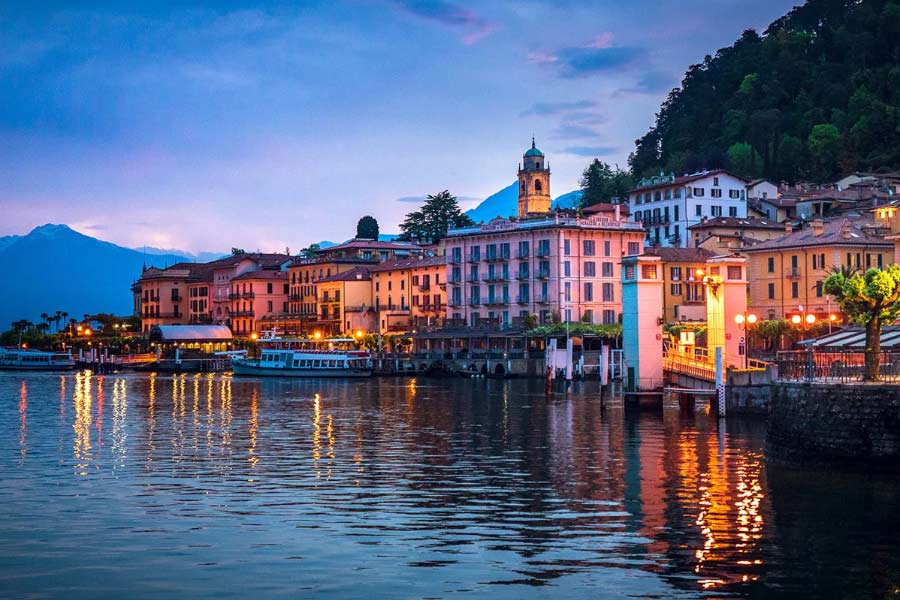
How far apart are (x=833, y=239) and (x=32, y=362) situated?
101m

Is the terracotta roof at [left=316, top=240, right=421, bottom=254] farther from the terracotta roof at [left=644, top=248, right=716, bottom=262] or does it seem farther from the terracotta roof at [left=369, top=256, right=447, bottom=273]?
the terracotta roof at [left=644, top=248, right=716, bottom=262]

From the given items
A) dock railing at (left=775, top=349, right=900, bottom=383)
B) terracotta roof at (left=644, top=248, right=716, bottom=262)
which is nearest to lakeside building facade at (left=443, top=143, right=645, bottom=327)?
terracotta roof at (left=644, top=248, right=716, bottom=262)

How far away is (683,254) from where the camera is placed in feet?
401

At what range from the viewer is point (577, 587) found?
21391 mm

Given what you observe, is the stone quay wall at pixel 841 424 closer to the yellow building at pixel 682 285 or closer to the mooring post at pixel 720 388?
the mooring post at pixel 720 388

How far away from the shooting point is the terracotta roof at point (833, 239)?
4063 inches

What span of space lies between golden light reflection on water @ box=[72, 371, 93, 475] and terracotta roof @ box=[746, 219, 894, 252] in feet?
190

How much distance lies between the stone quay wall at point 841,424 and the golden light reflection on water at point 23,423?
24.2m

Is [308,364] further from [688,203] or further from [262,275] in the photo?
[262,275]

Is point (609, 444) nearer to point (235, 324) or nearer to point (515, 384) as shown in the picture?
point (515, 384)

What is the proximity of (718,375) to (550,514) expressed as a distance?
2886 cm

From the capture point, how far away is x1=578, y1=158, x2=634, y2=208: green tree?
175125 mm

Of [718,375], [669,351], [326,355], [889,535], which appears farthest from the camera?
[326,355]

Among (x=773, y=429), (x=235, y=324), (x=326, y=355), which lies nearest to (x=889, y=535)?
(x=773, y=429)
